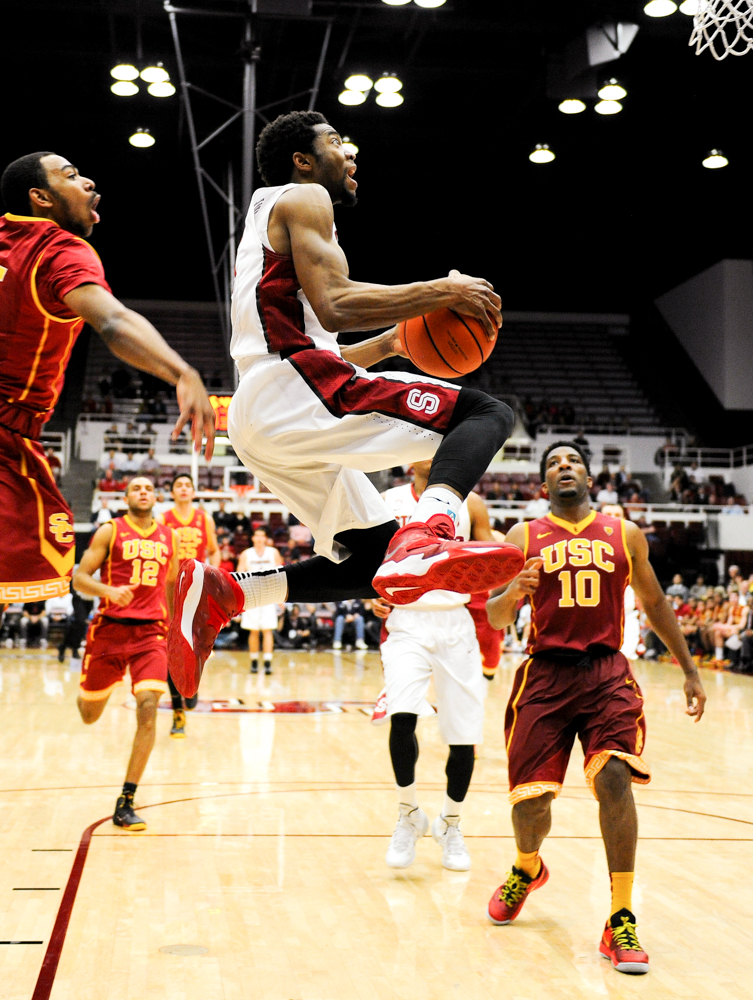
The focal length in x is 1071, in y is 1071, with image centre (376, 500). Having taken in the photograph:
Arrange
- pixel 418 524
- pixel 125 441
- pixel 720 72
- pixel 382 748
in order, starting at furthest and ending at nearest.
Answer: pixel 125 441
pixel 720 72
pixel 382 748
pixel 418 524

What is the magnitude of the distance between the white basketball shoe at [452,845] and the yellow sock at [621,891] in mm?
1183

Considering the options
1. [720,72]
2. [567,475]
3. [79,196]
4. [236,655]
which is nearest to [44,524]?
[79,196]

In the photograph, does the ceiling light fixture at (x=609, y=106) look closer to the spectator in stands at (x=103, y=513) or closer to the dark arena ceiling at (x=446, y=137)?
the dark arena ceiling at (x=446, y=137)

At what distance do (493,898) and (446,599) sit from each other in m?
1.51

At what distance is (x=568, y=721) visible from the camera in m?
4.05

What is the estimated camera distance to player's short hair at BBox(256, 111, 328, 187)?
3.13 metres

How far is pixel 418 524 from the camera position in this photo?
9.18ft

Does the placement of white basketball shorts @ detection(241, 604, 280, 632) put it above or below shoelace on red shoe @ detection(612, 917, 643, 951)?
above

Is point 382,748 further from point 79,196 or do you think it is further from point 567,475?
point 79,196

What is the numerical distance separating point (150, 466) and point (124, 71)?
7.71m

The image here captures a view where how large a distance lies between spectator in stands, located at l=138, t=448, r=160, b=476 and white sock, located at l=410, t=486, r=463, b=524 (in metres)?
17.6

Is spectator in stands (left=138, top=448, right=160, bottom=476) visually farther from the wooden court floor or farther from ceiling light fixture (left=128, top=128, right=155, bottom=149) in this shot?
the wooden court floor

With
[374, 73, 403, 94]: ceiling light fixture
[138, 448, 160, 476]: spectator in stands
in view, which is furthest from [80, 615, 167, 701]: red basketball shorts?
[138, 448, 160, 476]: spectator in stands

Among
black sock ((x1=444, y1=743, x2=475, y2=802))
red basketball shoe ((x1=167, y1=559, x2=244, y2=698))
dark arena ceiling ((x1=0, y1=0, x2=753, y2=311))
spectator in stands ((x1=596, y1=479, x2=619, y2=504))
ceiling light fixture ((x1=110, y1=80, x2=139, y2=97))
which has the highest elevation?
dark arena ceiling ((x1=0, y1=0, x2=753, y2=311))
